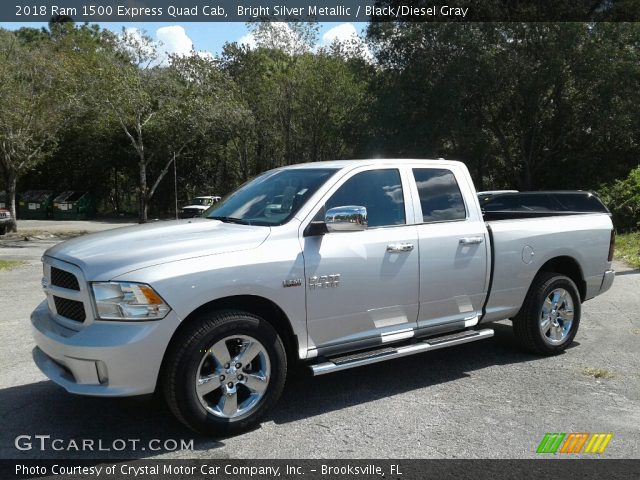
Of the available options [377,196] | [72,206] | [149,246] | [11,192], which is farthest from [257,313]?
[72,206]

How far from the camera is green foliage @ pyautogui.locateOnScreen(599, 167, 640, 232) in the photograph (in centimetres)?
1856

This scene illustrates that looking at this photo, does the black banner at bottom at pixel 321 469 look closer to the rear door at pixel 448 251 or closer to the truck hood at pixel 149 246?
the truck hood at pixel 149 246

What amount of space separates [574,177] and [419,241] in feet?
87.8

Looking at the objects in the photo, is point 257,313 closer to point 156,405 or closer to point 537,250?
point 156,405

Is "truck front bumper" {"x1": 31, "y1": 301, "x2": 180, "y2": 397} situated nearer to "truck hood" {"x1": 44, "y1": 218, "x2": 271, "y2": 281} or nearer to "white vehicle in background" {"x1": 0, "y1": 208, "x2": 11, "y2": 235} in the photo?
"truck hood" {"x1": 44, "y1": 218, "x2": 271, "y2": 281}

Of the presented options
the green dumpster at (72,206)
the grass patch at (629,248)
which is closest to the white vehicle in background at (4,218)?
the green dumpster at (72,206)

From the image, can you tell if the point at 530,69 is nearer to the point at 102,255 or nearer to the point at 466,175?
the point at 466,175

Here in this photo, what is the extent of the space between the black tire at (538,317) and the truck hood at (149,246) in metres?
2.98

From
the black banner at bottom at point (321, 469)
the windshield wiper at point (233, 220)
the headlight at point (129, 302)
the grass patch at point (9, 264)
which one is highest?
the windshield wiper at point (233, 220)

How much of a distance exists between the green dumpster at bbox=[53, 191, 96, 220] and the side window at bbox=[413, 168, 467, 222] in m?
31.8

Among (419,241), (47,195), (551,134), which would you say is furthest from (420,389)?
(47,195)

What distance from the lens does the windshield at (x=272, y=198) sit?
4887 millimetres

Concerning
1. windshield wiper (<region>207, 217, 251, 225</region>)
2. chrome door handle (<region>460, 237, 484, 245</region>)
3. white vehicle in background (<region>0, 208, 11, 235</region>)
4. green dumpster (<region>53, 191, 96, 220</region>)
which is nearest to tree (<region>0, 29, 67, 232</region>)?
white vehicle in background (<region>0, 208, 11, 235</region>)

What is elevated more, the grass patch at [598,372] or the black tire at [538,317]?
the black tire at [538,317]
